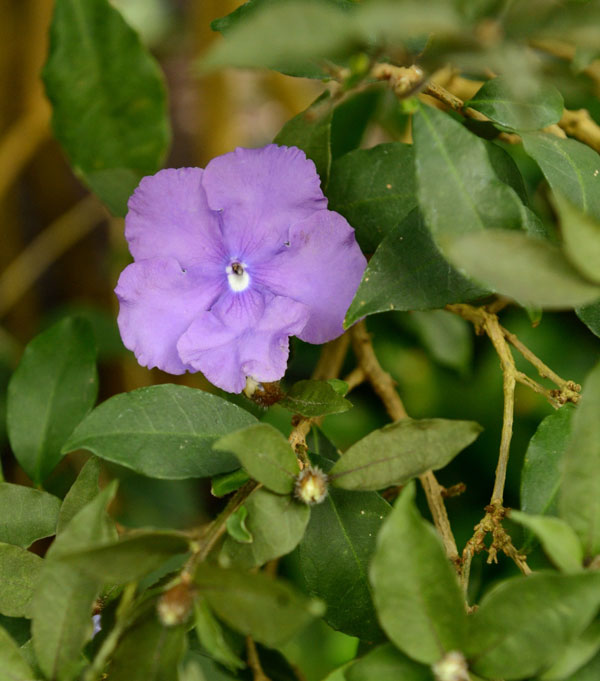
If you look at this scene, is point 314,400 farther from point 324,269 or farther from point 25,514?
point 25,514

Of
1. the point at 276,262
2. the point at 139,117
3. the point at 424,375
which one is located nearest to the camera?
the point at 276,262

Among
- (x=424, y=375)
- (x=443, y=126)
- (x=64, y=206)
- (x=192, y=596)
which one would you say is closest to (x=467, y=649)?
(x=192, y=596)

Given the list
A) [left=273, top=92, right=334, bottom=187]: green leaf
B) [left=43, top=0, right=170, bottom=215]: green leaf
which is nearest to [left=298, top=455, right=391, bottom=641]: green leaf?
[left=273, top=92, right=334, bottom=187]: green leaf

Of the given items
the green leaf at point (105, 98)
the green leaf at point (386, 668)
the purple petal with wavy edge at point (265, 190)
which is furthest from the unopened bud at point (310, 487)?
the green leaf at point (105, 98)

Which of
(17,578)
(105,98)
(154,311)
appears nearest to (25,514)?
(17,578)

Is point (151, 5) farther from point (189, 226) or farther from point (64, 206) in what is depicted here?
point (189, 226)

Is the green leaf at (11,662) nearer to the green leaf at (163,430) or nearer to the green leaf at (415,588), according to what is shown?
the green leaf at (163,430)
